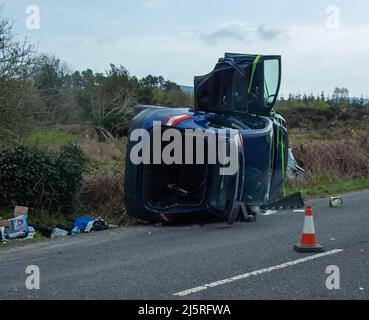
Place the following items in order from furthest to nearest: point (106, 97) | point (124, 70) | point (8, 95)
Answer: point (124, 70) → point (106, 97) → point (8, 95)

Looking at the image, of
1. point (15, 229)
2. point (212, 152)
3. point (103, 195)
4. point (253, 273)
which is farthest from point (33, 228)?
point (253, 273)

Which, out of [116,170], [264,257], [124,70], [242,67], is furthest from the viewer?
[124,70]

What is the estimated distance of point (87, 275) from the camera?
6270 millimetres

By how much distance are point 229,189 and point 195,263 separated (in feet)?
9.02

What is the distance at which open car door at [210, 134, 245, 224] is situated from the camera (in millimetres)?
9141

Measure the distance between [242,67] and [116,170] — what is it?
142 inches

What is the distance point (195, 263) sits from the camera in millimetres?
6758

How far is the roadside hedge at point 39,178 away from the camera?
32.9ft

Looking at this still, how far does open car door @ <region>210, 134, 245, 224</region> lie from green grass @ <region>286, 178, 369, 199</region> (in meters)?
5.07

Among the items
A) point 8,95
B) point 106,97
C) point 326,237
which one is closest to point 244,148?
point 326,237

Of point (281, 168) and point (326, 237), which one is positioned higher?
point (281, 168)

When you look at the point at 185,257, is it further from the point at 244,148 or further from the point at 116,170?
the point at 116,170

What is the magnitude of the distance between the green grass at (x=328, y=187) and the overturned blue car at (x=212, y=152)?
11.8 feet

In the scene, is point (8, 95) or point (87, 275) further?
point (8, 95)
